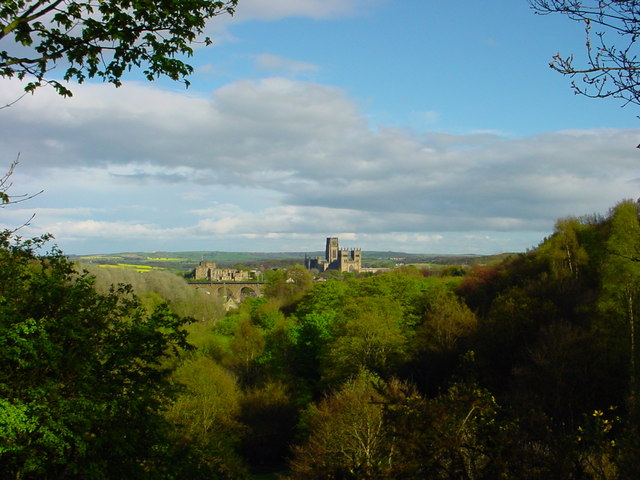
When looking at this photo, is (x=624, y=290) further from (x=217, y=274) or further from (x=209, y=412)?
(x=217, y=274)

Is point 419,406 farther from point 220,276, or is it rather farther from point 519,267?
point 220,276

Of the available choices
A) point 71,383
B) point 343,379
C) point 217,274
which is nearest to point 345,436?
point 71,383

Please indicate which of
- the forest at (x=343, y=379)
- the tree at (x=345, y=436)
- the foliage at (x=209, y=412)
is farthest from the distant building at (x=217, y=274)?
the tree at (x=345, y=436)

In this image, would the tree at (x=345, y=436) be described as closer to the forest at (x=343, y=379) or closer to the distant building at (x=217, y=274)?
the forest at (x=343, y=379)

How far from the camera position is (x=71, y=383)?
32.0ft

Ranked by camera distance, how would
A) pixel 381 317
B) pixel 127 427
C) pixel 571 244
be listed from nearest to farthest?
1. pixel 127 427
2. pixel 381 317
3. pixel 571 244

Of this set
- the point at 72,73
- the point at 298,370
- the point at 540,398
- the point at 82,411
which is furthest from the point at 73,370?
the point at 298,370

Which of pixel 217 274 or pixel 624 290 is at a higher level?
pixel 624 290

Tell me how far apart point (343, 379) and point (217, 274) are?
140m

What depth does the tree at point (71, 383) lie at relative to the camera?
8.48 m

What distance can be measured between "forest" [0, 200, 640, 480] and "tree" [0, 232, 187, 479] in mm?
33

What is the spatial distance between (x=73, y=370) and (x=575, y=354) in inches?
862

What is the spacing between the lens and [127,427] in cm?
956

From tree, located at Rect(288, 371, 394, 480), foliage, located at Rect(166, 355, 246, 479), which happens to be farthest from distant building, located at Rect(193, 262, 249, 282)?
tree, located at Rect(288, 371, 394, 480)
